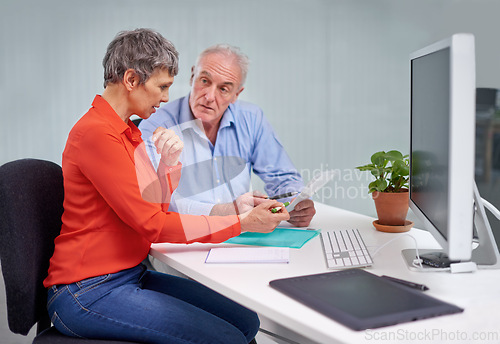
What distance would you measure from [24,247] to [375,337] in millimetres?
929

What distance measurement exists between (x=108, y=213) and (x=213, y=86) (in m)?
1.01

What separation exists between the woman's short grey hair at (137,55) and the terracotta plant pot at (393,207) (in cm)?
83

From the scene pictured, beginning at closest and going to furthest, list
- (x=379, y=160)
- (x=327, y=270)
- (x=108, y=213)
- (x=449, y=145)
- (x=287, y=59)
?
(x=449, y=145) < (x=327, y=270) < (x=108, y=213) < (x=379, y=160) < (x=287, y=59)

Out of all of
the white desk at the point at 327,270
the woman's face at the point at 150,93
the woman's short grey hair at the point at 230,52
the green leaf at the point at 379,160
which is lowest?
the white desk at the point at 327,270

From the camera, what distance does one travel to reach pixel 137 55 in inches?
54.7

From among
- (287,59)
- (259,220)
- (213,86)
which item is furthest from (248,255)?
(287,59)

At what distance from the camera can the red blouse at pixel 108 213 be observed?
4.07ft

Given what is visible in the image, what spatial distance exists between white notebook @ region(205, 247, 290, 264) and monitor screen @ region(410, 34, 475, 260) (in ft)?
1.27

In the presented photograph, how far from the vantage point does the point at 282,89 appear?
459 centimetres

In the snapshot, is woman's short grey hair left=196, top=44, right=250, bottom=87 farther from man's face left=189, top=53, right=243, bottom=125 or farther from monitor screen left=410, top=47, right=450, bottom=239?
monitor screen left=410, top=47, right=450, bottom=239

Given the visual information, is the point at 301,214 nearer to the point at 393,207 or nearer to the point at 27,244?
the point at 393,207

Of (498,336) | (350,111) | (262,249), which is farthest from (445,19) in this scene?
(498,336)

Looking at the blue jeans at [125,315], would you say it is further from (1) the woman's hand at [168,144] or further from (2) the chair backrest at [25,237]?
(1) the woman's hand at [168,144]

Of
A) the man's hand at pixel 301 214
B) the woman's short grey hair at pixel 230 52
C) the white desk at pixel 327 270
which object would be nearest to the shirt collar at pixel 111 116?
the white desk at pixel 327 270
